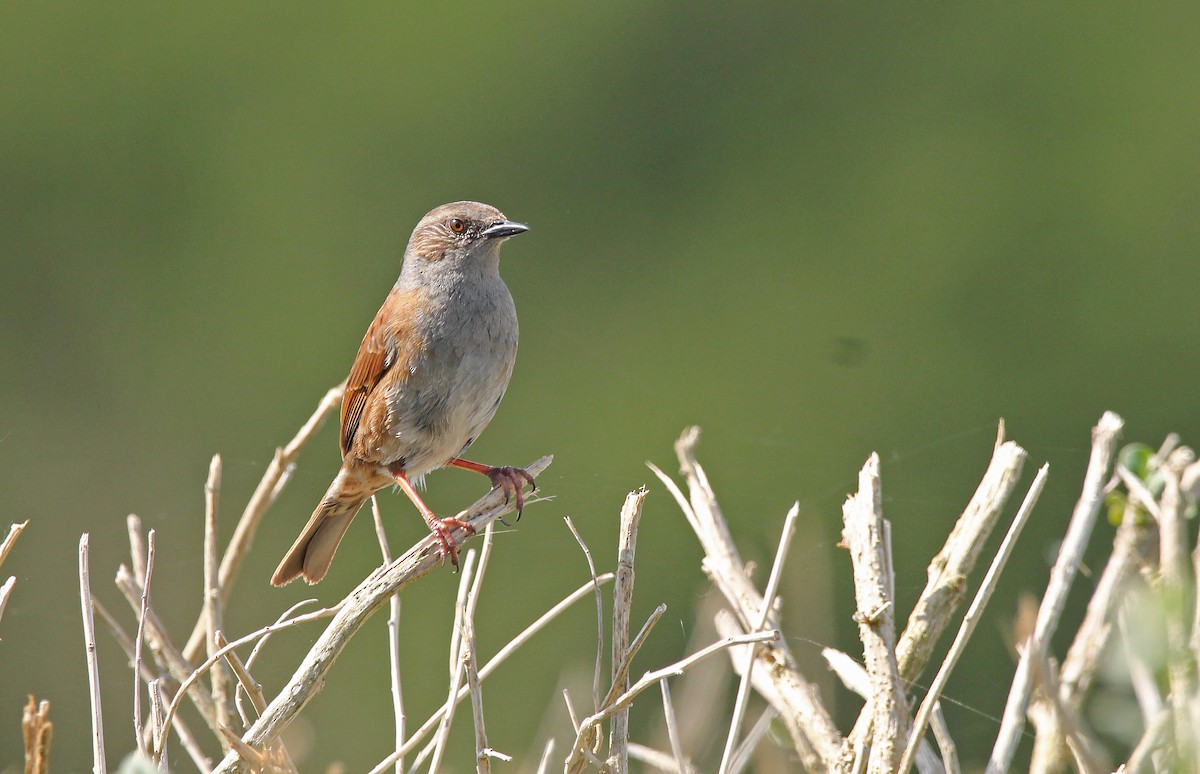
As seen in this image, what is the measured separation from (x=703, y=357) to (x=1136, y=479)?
11.8 metres

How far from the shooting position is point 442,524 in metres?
3.38

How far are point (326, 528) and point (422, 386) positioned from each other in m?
0.56

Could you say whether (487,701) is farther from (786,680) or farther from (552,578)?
(786,680)

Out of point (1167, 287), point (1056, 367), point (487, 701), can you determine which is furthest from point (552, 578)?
point (1167, 287)

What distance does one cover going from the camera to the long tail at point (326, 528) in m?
4.24

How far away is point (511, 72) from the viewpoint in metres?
17.0

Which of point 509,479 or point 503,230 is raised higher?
point 503,230

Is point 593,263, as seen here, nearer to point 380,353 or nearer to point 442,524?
point 380,353

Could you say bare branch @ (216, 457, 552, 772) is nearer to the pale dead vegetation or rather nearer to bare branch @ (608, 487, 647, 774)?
the pale dead vegetation

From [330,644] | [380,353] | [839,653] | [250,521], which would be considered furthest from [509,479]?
[330,644]

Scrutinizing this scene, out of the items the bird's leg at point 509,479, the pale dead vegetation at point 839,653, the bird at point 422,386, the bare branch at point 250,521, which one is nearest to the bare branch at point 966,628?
the pale dead vegetation at point 839,653

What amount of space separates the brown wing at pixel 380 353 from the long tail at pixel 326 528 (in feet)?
0.42

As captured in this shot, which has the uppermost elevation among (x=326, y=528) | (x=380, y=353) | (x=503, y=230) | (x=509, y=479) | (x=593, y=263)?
(x=503, y=230)

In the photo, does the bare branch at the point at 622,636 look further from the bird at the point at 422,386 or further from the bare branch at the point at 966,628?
the bird at the point at 422,386
